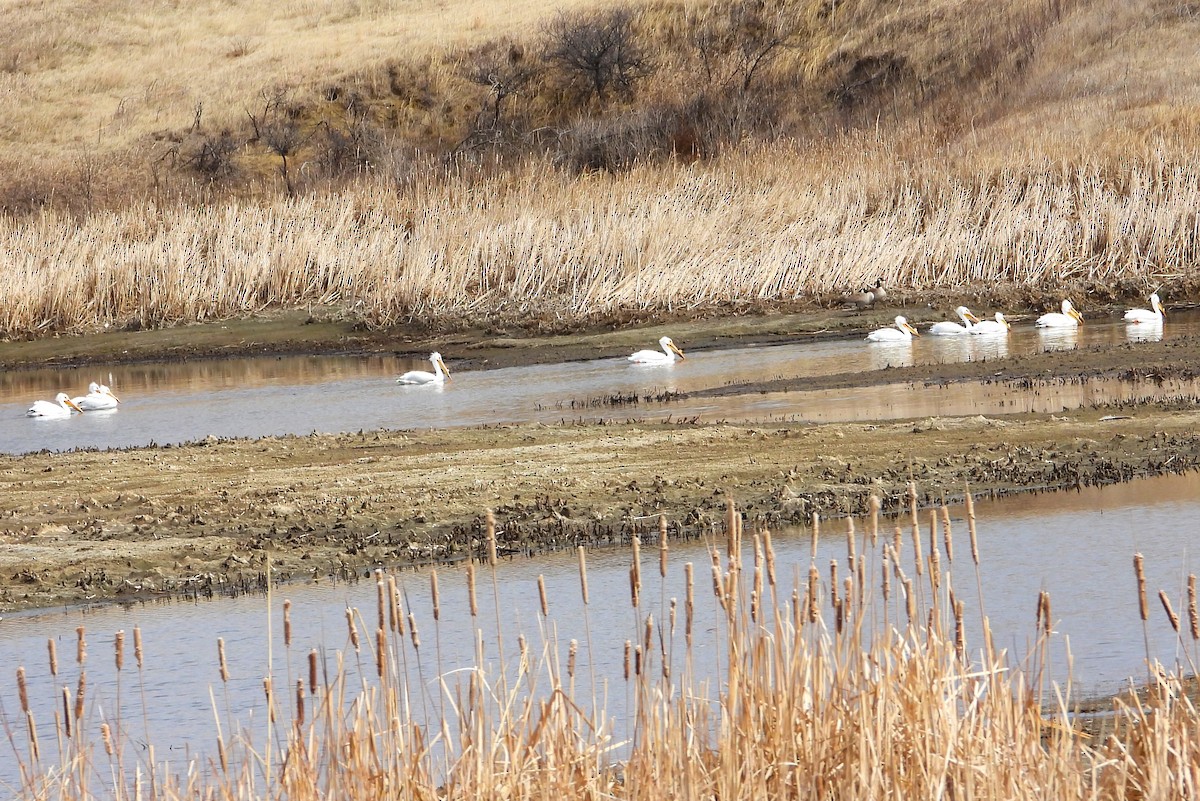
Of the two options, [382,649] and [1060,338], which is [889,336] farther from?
[382,649]

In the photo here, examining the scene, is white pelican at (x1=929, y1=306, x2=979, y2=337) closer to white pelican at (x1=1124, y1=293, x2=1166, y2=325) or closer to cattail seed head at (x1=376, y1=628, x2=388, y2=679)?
white pelican at (x1=1124, y1=293, x2=1166, y2=325)

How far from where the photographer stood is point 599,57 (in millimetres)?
51188

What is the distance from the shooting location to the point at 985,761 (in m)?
4.38

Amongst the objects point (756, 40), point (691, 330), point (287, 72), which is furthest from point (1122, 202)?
point (287, 72)

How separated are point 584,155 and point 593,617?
3382 cm

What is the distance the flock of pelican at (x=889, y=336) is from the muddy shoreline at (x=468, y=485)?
15.9 feet

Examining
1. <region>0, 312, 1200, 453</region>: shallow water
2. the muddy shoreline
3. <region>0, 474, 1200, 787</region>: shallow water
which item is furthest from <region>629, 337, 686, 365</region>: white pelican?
<region>0, 474, 1200, 787</region>: shallow water

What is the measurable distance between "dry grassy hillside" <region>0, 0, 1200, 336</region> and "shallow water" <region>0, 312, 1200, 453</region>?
7.53 feet

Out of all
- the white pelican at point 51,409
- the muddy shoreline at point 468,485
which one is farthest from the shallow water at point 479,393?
the muddy shoreline at point 468,485

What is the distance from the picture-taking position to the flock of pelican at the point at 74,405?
18.2 metres

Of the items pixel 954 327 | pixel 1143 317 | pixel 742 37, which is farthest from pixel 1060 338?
pixel 742 37

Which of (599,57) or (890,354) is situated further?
(599,57)

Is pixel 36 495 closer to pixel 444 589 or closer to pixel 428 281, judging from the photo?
pixel 444 589

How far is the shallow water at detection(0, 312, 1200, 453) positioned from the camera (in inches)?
601
